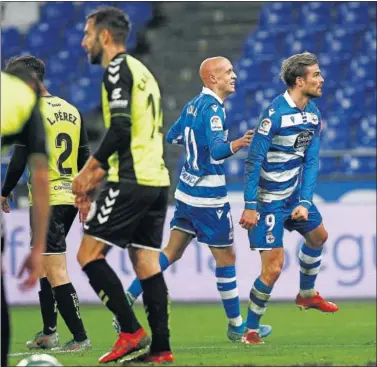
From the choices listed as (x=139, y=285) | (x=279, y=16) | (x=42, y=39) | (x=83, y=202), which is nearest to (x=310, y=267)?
(x=139, y=285)

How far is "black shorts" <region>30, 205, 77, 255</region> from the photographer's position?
8.53m

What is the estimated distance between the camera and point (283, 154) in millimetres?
8883

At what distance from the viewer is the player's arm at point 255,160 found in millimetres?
8656

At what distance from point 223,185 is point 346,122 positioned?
811cm

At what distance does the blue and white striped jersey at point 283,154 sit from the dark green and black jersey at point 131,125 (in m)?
1.96

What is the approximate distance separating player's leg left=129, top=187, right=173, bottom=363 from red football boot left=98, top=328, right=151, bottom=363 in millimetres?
97

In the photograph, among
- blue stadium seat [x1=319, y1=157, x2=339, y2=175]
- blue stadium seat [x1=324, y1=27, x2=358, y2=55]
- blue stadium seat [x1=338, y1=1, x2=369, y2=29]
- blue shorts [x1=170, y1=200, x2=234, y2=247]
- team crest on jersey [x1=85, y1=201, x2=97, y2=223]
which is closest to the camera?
team crest on jersey [x1=85, y1=201, x2=97, y2=223]

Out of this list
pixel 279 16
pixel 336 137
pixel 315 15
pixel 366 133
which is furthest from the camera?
pixel 279 16

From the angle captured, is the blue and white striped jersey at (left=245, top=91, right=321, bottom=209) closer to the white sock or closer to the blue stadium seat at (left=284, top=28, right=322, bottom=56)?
the white sock

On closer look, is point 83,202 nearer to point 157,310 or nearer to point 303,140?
point 157,310

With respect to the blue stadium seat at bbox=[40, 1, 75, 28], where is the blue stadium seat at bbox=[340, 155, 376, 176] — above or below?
below

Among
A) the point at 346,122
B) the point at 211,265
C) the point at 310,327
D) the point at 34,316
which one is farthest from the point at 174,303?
the point at 346,122

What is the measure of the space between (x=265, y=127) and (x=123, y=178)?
224 centimetres

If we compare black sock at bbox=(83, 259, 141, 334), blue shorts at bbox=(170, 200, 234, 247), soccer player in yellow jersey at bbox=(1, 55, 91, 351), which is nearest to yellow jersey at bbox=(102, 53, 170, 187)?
black sock at bbox=(83, 259, 141, 334)
